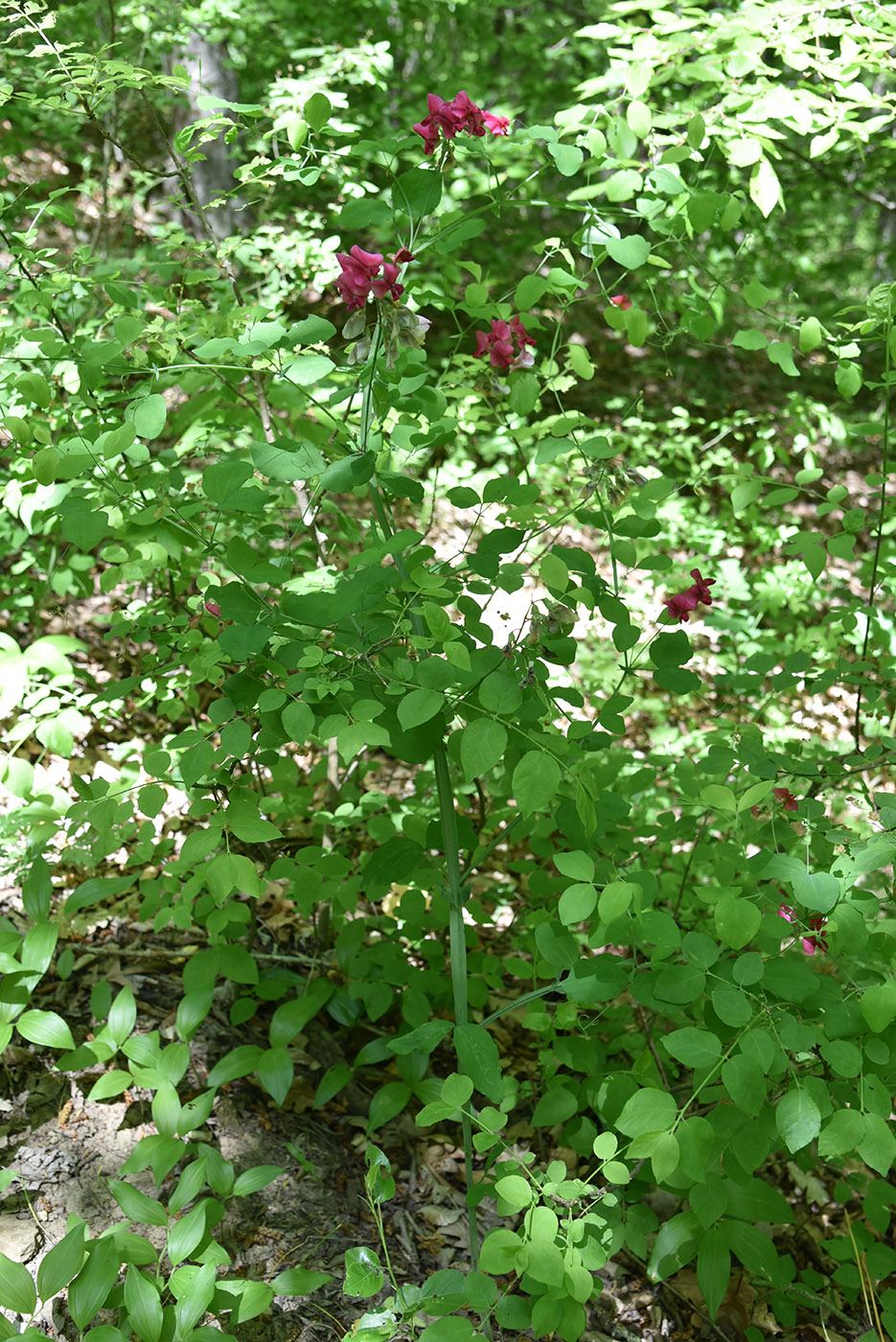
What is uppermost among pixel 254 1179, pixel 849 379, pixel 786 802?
pixel 849 379

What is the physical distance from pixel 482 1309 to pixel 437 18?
7388mm

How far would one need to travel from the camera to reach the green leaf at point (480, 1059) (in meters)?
1.36

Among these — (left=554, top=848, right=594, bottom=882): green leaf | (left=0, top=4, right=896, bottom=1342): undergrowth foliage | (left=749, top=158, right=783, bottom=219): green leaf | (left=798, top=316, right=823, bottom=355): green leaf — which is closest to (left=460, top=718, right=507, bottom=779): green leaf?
(left=0, top=4, right=896, bottom=1342): undergrowth foliage

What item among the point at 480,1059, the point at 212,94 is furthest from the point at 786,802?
the point at 212,94

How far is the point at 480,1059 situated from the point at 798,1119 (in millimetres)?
459

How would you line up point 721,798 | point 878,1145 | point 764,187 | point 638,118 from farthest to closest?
point 764,187
point 638,118
point 721,798
point 878,1145

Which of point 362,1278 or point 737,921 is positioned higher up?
point 737,921

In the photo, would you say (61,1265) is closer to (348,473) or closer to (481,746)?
(481,746)

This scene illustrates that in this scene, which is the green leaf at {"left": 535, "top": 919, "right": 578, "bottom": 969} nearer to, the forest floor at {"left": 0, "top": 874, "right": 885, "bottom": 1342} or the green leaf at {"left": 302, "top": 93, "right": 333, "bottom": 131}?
the forest floor at {"left": 0, "top": 874, "right": 885, "bottom": 1342}

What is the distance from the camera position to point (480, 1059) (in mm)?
1381

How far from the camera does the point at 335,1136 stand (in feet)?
6.48

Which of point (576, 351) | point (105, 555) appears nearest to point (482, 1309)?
point (105, 555)

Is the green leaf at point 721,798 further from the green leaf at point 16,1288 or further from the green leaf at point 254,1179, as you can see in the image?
the green leaf at point 16,1288

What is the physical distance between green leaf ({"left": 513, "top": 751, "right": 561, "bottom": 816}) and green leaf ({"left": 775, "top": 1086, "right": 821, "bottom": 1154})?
488mm
